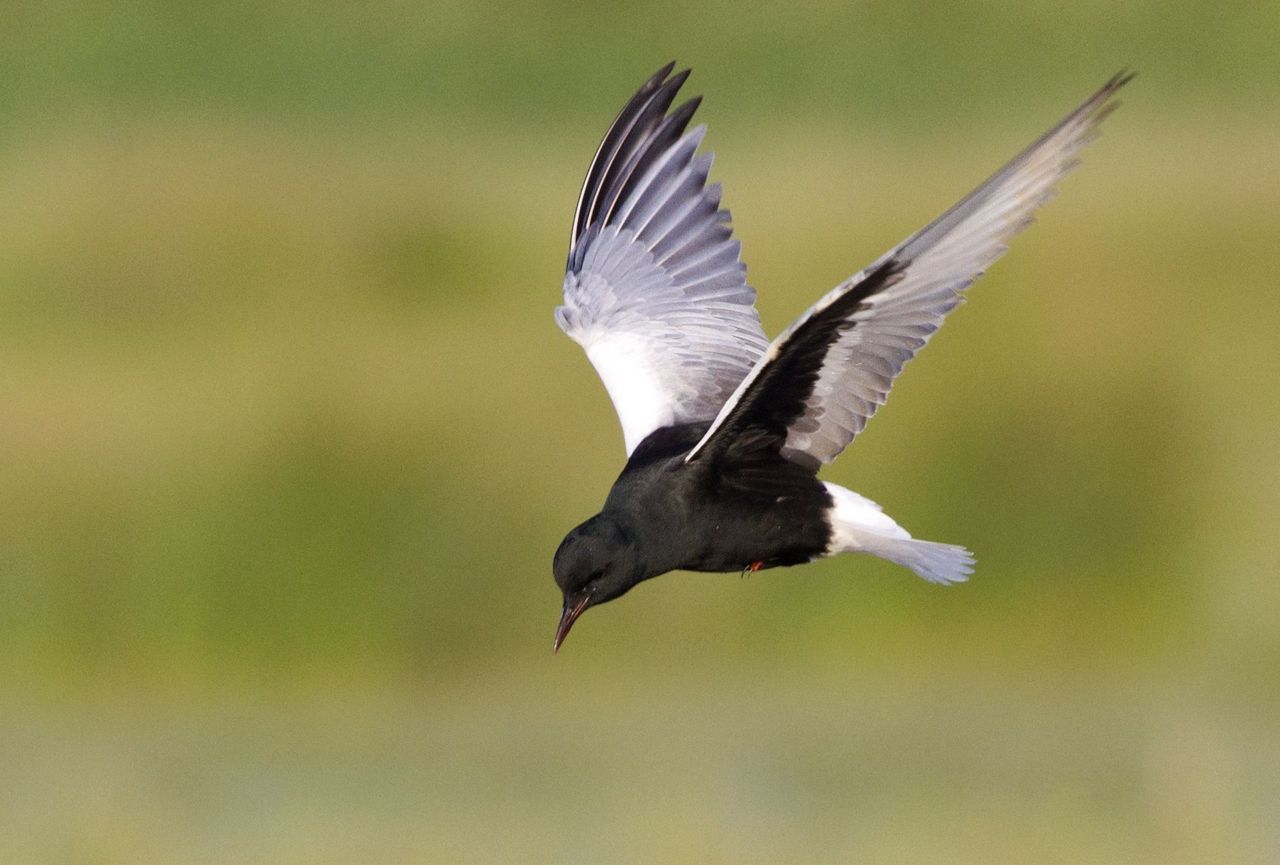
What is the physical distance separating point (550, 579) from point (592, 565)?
337 centimetres

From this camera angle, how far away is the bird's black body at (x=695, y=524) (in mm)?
6332

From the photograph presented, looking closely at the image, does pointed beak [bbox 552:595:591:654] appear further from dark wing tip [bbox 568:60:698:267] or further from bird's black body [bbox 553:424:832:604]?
dark wing tip [bbox 568:60:698:267]

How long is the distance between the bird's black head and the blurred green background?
205 cm

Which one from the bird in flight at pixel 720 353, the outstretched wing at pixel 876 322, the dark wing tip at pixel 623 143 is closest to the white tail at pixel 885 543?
the bird in flight at pixel 720 353

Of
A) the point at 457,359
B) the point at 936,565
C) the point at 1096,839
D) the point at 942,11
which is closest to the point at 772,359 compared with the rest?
the point at 936,565

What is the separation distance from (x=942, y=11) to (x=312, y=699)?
24.2ft

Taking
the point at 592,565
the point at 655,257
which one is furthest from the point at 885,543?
the point at 655,257

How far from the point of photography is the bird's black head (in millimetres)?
6277

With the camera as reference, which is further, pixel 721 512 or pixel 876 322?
pixel 721 512

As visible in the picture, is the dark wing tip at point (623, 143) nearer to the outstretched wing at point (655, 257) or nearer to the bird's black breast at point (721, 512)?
the outstretched wing at point (655, 257)

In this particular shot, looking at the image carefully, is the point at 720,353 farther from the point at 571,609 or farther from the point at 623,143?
the point at 571,609

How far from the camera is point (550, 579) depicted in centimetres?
965

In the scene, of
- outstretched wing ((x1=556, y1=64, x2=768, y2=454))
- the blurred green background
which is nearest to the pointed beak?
outstretched wing ((x1=556, y1=64, x2=768, y2=454))

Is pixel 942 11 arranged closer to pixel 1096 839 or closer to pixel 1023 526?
pixel 1023 526
